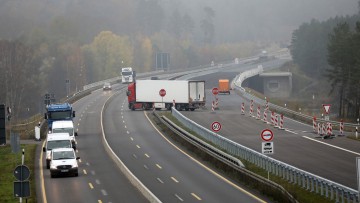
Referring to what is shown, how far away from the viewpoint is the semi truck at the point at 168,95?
9138 centimetres

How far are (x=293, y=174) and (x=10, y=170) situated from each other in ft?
69.7

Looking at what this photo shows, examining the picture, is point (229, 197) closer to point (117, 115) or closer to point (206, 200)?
point (206, 200)

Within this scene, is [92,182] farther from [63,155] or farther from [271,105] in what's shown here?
[271,105]

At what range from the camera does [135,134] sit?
2781 inches

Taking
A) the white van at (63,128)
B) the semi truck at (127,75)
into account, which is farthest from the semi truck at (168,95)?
the semi truck at (127,75)

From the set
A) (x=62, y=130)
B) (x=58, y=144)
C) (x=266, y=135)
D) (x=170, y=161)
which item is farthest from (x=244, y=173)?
(x=62, y=130)

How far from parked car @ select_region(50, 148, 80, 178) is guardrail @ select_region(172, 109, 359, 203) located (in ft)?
35.2

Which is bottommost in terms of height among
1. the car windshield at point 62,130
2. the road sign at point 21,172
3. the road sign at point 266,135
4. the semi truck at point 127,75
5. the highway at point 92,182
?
the highway at point 92,182

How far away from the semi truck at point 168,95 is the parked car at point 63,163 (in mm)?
41120

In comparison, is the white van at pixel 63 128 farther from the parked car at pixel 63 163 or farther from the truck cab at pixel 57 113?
the parked car at pixel 63 163

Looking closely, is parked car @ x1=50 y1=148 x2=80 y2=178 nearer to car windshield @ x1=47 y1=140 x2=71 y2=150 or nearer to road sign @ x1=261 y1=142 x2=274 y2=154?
car windshield @ x1=47 y1=140 x2=71 y2=150

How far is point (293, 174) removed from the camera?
1577 inches

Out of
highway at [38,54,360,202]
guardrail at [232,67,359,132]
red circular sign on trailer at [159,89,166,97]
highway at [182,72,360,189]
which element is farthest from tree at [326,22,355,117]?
red circular sign on trailer at [159,89,166,97]

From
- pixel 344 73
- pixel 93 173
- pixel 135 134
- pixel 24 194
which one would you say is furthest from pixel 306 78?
pixel 24 194
